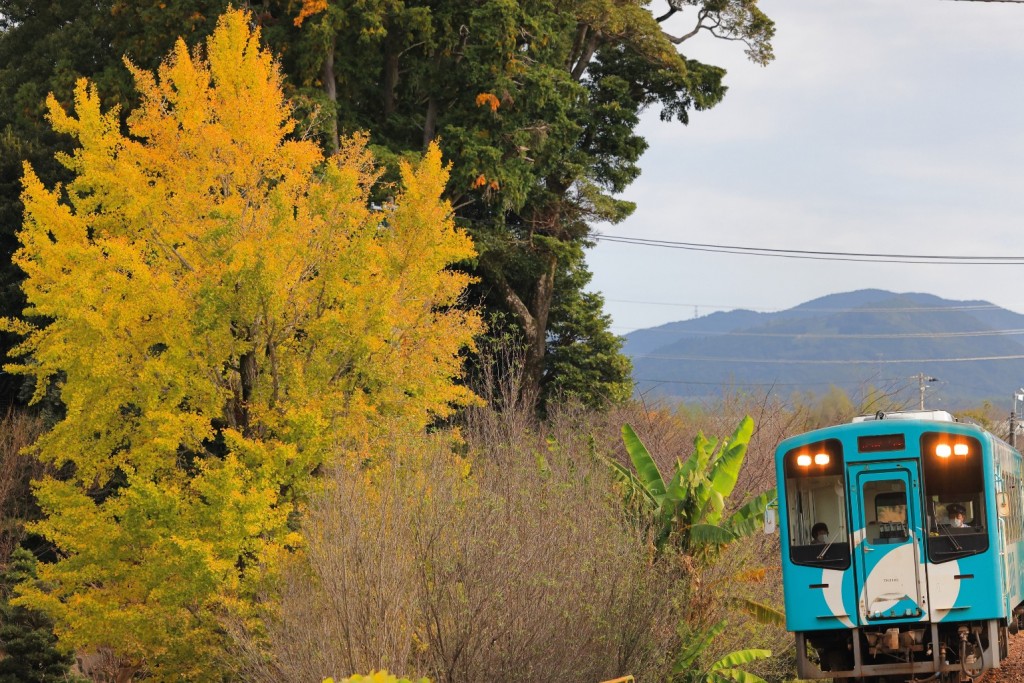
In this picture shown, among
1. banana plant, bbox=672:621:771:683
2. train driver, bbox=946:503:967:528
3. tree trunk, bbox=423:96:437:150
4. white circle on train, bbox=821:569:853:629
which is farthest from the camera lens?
tree trunk, bbox=423:96:437:150

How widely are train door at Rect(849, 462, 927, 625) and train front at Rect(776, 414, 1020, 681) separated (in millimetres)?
12

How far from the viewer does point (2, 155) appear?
34.4 m

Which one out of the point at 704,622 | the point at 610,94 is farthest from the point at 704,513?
the point at 610,94

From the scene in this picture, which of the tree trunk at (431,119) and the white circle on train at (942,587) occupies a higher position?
the tree trunk at (431,119)

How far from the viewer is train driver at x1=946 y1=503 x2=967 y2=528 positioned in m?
15.6

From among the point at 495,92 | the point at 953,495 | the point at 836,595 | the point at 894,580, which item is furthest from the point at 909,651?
the point at 495,92

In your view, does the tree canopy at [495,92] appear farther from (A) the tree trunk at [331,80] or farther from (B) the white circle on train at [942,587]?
(B) the white circle on train at [942,587]

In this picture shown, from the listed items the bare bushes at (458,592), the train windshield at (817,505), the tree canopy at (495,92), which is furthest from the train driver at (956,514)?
the tree canopy at (495,92)

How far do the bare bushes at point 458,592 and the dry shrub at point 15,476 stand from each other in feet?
48.2

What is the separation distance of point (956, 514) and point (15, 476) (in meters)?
22.6

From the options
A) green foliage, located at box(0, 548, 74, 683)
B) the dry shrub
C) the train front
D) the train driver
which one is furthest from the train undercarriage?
the dry shrub

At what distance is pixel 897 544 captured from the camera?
1570cm

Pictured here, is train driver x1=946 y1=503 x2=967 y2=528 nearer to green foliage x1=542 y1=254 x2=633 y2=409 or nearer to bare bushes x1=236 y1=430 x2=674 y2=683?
bare bushes x1=236 y1=430 x2=674 y2=683

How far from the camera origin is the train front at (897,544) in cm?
1550
